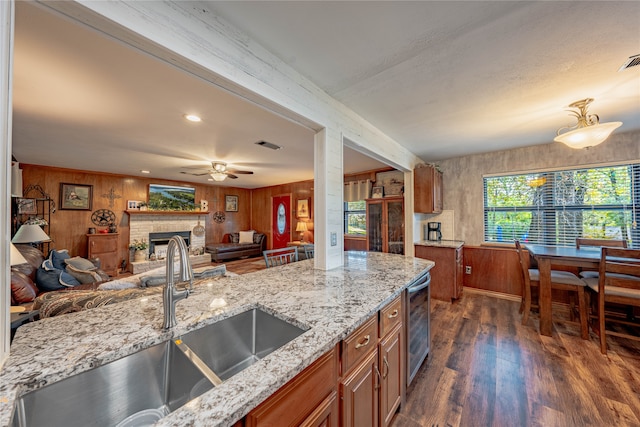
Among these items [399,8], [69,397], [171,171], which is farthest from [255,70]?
[171,171]

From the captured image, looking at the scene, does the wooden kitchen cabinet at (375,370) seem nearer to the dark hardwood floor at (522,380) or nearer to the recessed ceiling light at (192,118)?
the dark hardwood floor at (522,380)

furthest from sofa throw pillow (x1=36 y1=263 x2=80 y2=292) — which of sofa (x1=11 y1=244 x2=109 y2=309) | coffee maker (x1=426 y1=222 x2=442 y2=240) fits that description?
coffee maker (x1=426 y1=222 x2=442 y2=240)

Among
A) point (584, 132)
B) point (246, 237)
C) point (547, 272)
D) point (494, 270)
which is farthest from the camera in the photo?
point (246, 237)

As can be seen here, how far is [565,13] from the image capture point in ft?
4.04

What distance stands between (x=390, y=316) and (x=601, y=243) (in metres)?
3.48

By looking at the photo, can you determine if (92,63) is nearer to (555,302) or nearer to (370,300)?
(370,300)

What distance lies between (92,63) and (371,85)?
2.01 meters

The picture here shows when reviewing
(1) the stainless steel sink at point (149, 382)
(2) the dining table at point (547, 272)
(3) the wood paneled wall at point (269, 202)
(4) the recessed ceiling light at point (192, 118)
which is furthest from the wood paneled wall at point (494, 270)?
(4) the recessed ceiling light at point (192, 118)

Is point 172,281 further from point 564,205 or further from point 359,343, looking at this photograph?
point 564,205

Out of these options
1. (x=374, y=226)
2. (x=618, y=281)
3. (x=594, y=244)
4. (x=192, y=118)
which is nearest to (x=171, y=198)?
(x=192, y=118)

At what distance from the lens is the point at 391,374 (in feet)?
4.64

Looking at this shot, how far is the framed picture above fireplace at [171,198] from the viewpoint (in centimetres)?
597

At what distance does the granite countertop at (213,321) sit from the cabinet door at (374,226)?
2934mm

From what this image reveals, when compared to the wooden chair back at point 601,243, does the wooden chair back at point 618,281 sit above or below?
below
